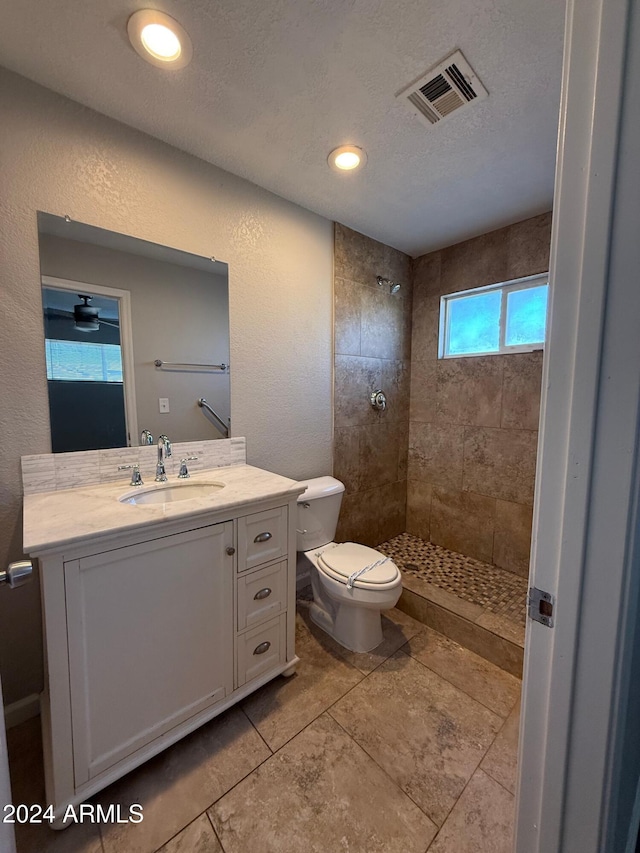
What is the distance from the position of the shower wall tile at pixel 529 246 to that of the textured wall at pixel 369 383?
2.41 ft

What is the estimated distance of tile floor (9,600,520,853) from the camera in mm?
1021

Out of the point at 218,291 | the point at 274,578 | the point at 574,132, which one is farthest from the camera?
the point at 218,291

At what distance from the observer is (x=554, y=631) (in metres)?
0.58

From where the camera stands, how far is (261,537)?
4.57ft

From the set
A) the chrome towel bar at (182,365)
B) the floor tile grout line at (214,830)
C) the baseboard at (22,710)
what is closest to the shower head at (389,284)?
the chrome towel bar at (182,365)

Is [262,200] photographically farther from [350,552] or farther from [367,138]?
[350,552]

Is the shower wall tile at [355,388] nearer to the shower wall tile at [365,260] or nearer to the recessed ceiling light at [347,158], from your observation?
the shower wall tile at [365,260]

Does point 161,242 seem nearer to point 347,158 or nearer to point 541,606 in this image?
point 347,158

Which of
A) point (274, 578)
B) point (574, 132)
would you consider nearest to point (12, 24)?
point (574, 132)

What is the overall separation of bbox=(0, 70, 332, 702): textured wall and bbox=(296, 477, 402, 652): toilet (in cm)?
28

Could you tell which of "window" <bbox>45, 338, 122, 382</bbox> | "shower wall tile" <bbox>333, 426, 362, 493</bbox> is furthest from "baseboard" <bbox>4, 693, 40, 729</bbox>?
"shower wall tile" <bbox>333, 426, 362, 493</bbox>

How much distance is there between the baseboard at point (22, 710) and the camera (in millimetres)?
1334

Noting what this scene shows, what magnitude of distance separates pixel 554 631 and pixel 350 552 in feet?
4.55

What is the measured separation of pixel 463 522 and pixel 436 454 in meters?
0.53
